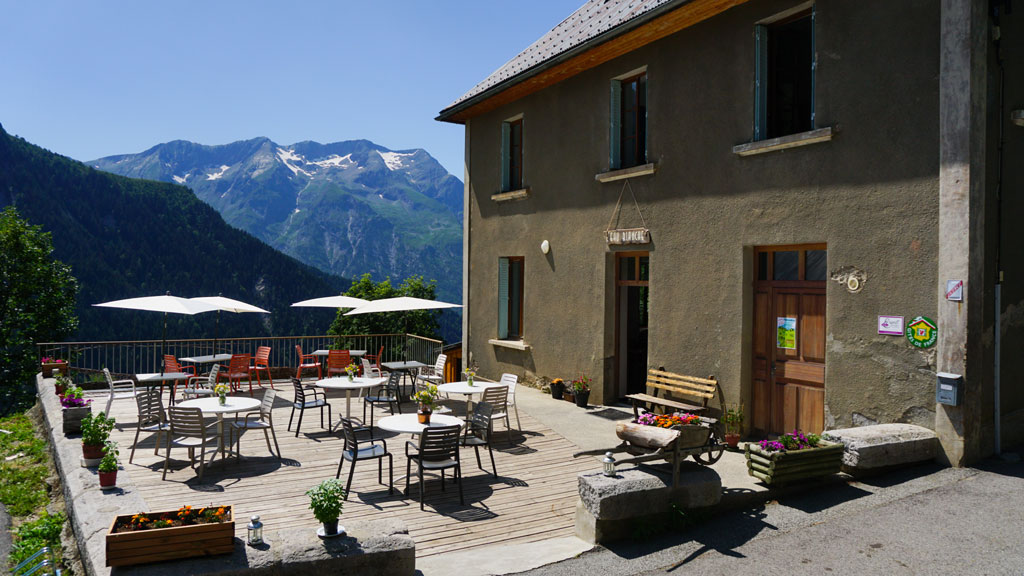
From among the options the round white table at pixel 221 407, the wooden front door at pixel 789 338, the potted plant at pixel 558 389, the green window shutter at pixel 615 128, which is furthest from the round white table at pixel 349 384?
the wooden front door at pixel 789 338

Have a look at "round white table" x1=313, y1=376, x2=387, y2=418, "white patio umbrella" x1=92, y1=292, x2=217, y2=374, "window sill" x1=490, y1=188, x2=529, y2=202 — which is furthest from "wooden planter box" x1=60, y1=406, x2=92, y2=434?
"window sill" x1=490, y1=188, x2=529, y2=202

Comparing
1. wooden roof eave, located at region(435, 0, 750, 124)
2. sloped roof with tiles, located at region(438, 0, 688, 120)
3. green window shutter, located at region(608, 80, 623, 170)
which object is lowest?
green window shutter, located at region(608, 80, 623, 170)

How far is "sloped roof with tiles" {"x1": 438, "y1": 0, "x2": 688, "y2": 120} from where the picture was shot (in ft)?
32.8

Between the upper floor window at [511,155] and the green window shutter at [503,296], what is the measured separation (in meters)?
Answer: 1.73

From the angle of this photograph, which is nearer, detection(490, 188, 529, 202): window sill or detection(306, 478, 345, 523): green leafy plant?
detection(306, 478, 345, 523): green leafy plant

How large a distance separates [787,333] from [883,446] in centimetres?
228

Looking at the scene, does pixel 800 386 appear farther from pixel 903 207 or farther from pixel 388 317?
pixel 388 317

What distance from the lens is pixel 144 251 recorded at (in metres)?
98.3

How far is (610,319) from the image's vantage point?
1153 centimetres

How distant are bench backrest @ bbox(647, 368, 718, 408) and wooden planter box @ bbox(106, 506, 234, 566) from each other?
6.79 metres

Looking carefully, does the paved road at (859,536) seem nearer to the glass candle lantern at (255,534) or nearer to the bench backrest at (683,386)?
the glass candle lantern at (255,534)

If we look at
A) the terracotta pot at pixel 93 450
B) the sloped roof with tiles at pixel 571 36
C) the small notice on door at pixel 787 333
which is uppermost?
the sloped roof with tiles at pixel 571 36

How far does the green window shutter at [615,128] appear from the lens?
11.2 metres

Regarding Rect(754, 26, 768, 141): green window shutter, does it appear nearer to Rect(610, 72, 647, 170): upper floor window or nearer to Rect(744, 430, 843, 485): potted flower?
Rect(610, 72, 647, 170): upper floor window
